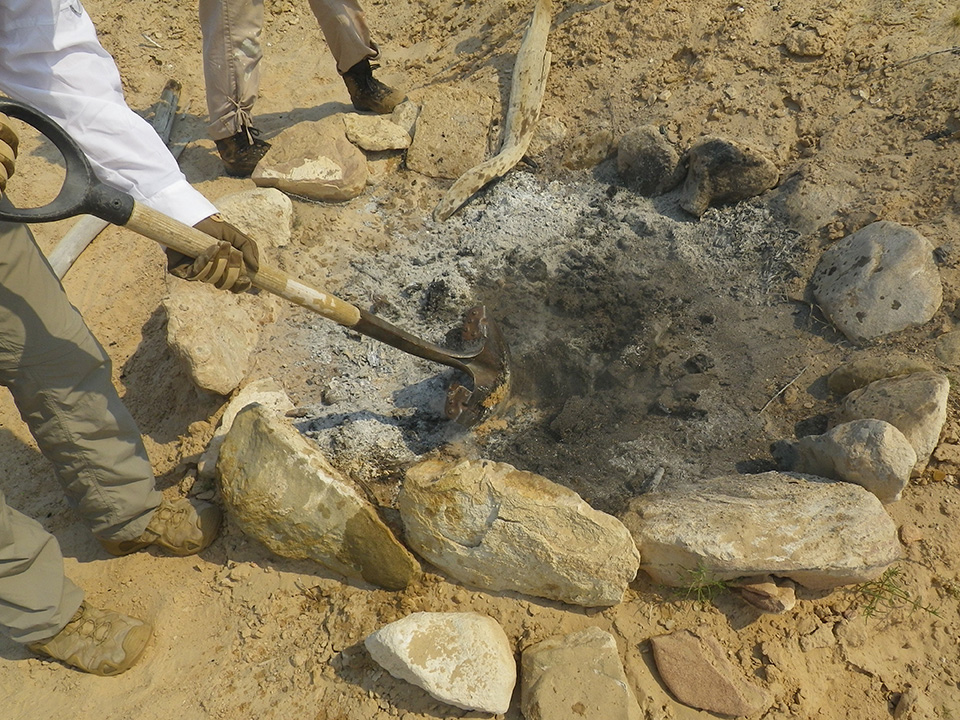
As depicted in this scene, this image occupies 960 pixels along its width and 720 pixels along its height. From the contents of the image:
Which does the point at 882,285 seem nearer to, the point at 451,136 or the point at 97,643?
the point at 451,136

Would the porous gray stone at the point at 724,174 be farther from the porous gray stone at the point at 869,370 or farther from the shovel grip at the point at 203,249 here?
the shovel grip at the point at 203,249

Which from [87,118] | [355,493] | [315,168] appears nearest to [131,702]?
[355,493]

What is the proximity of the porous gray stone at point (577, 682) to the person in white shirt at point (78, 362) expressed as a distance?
53.0 inches

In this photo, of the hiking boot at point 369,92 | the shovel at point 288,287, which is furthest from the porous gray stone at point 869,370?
the hiking boot at point 369,92

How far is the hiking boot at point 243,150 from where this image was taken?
4047 millimetres

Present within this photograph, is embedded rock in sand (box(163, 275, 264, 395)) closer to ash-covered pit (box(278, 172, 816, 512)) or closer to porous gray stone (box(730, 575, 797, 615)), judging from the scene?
ash-covered pit (box(278, 172, 816, 512))

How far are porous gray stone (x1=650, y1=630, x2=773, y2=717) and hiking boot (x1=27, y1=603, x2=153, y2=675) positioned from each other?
176 centimetres

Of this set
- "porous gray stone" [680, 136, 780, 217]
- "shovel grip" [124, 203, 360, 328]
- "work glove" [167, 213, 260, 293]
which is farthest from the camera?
"porous gray stone" [680, 136, 780, 217]

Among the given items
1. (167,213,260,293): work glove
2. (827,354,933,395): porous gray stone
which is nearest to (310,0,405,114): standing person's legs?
(167,213,260,293): work glove

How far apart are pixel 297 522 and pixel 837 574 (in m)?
1.79

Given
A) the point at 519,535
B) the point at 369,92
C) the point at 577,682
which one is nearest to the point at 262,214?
the point at 369,92

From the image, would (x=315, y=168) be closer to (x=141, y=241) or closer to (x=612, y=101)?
(x=141, y=241)

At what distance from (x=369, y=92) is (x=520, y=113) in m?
1.02

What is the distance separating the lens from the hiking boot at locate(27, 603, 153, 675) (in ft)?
7.65
